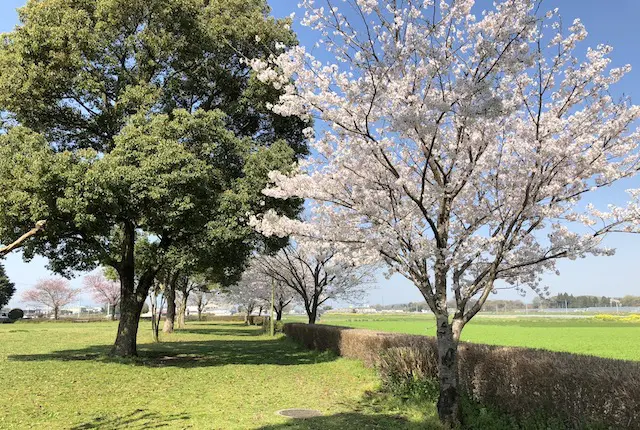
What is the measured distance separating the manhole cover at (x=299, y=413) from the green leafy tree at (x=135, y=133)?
5.62 metres

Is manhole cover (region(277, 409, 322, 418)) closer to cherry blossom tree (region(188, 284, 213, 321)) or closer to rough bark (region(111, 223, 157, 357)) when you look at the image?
rough bark (region(111, 223, 157, 357))

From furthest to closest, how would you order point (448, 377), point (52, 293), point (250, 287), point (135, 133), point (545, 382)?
point (52, 293), point (250, 287), point (135, 133), point (448, 377), point (545, 382)

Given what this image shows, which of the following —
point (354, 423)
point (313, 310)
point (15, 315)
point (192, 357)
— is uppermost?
point (313, 310)

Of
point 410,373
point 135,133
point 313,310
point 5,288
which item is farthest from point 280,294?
point 5,288

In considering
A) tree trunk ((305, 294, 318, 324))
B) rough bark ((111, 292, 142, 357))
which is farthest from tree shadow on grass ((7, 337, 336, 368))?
tree trunk ((305, 294, 318, 324))

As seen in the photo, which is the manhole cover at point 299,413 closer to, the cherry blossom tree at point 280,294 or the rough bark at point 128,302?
the rough bark at point 128,302

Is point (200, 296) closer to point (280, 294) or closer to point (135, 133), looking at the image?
point (280, 294)

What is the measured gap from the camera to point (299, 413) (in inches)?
305

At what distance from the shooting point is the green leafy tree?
1162cm

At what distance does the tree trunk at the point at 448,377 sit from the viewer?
6.32 metres

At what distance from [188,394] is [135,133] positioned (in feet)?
22.4

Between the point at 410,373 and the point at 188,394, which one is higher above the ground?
the point at 410,373

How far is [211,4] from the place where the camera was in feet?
49.1

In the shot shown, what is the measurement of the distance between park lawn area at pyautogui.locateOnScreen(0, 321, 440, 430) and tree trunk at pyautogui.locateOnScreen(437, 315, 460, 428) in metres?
0.23
